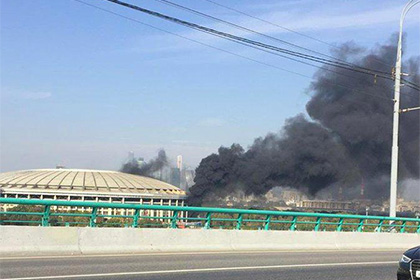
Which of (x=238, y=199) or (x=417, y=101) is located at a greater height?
(x=417, y=101)

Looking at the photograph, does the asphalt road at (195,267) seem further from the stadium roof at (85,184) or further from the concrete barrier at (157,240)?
the stadium roof at (85,184)

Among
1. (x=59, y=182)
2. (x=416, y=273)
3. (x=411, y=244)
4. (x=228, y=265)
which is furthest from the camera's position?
(x=59, y=182)

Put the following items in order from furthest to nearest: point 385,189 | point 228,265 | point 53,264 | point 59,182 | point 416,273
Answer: point 385,189
point 59,182
point 228,265
point 53,264
point 416,273

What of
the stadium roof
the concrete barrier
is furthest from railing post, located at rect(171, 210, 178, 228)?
the stadium roof

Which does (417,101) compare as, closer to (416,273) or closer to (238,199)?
(238,199)

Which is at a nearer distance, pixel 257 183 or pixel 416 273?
pixel 416 273

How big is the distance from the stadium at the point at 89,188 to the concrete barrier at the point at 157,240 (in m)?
36.1

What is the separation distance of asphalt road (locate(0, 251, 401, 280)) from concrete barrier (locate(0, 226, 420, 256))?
0.73 m

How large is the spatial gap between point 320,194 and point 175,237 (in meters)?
60.3

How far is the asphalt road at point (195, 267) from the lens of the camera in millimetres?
10391

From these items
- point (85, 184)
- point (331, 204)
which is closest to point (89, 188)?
point (85, 184)

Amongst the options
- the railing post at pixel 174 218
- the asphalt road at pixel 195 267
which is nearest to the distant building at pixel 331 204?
the railing post at pixel 174 218

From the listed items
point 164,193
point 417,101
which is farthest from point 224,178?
point 417,101

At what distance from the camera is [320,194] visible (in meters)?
74.0
